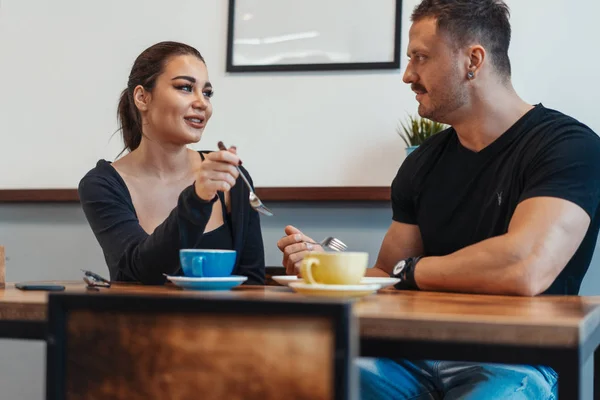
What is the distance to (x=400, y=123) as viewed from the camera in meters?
2.30

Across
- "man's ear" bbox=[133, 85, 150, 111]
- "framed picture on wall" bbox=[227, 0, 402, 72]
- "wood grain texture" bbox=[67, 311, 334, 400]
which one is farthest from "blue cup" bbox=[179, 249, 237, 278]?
"framed picture on wall" bbox=[227, 0, 402, 72]

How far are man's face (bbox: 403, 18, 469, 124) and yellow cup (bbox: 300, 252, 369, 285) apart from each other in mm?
776

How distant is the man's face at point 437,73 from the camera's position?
70.2 inches

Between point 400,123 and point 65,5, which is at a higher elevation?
point 65,5

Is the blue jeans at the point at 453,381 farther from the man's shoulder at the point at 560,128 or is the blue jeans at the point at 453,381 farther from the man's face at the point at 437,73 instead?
the man's face at the point at 437,73

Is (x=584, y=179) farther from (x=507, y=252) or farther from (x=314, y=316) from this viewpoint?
(x=314, y=316)

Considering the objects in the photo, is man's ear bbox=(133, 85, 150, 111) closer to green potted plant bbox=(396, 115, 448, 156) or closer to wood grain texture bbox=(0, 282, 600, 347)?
green potted plant bbox=(396, 115, 448, 156)

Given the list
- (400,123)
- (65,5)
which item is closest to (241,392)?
(400,123)

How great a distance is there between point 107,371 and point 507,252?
87cm

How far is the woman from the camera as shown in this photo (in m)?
1.82

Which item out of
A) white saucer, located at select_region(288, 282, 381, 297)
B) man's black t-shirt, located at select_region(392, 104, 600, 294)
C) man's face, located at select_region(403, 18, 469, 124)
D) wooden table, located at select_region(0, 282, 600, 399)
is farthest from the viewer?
man's face, located at select_region(403, 18, 469, 124)

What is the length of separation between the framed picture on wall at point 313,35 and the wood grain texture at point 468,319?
4.60ft

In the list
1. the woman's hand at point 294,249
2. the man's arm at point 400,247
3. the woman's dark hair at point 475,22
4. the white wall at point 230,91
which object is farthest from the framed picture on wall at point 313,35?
the woman's hand at point 294,249

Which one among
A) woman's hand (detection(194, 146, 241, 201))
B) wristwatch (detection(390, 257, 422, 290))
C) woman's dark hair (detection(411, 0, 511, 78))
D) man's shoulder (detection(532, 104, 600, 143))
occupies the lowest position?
wristwatch (detection(390, 257, 422, 290))
